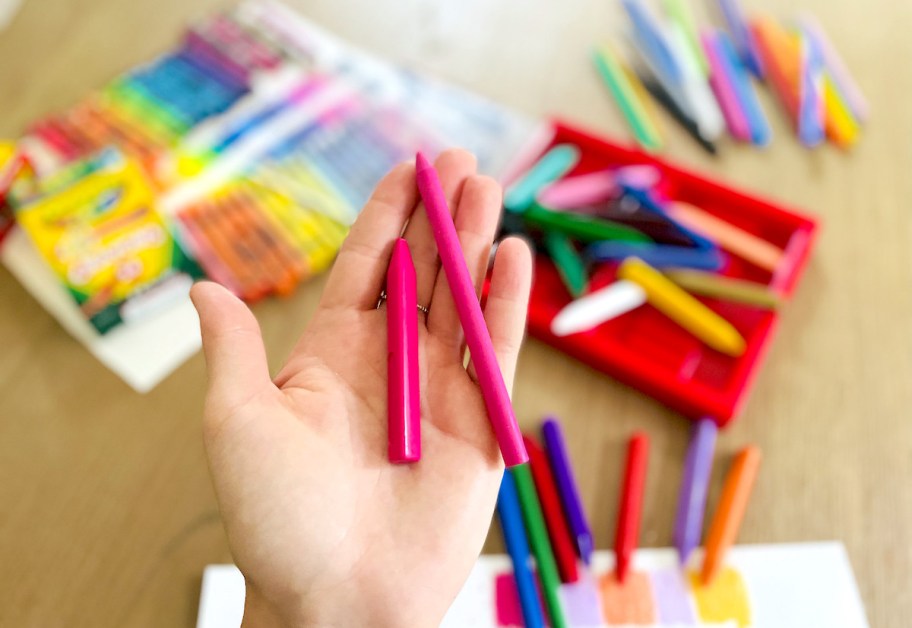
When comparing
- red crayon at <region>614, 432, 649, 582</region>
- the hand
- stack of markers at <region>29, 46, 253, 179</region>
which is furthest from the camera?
stack of markers at <region>29, 46, 253, 179</region>

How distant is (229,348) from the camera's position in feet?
1.56

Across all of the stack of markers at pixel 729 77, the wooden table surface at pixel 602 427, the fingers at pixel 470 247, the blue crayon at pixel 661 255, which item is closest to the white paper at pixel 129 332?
the wooden table surface at pixel 602 427

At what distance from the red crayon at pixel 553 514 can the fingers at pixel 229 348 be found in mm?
232

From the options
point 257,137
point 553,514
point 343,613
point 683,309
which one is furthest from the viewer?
point 257,137

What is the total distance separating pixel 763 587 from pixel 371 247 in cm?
40

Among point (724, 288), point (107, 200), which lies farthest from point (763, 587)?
point (107, 200)

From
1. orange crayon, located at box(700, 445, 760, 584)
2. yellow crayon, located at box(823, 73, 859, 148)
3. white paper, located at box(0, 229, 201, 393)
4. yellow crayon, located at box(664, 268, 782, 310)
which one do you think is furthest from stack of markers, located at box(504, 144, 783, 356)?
white paper, located at box(0, 229, 201, 393)

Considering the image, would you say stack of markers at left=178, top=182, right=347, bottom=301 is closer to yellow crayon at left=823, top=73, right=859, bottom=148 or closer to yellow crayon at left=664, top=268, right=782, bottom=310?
yellow crayon at left=664, top=268, right=782, bottom=310

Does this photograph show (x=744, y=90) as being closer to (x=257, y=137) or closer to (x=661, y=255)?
(x=661, y=255)

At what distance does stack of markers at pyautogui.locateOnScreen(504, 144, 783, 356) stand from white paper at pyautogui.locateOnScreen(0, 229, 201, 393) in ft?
1.12

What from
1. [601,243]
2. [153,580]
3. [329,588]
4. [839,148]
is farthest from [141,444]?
[839,148]

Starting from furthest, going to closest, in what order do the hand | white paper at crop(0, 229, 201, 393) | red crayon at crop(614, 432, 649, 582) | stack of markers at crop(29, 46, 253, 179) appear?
stack of markers at crop(29, 46, 253, 179)
white paper at crop(0, 229, 201, 393)
red crayon at crop(614, 432, 649, 582)
the hand

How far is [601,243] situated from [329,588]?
1.41ft

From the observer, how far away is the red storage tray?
2.09ft
